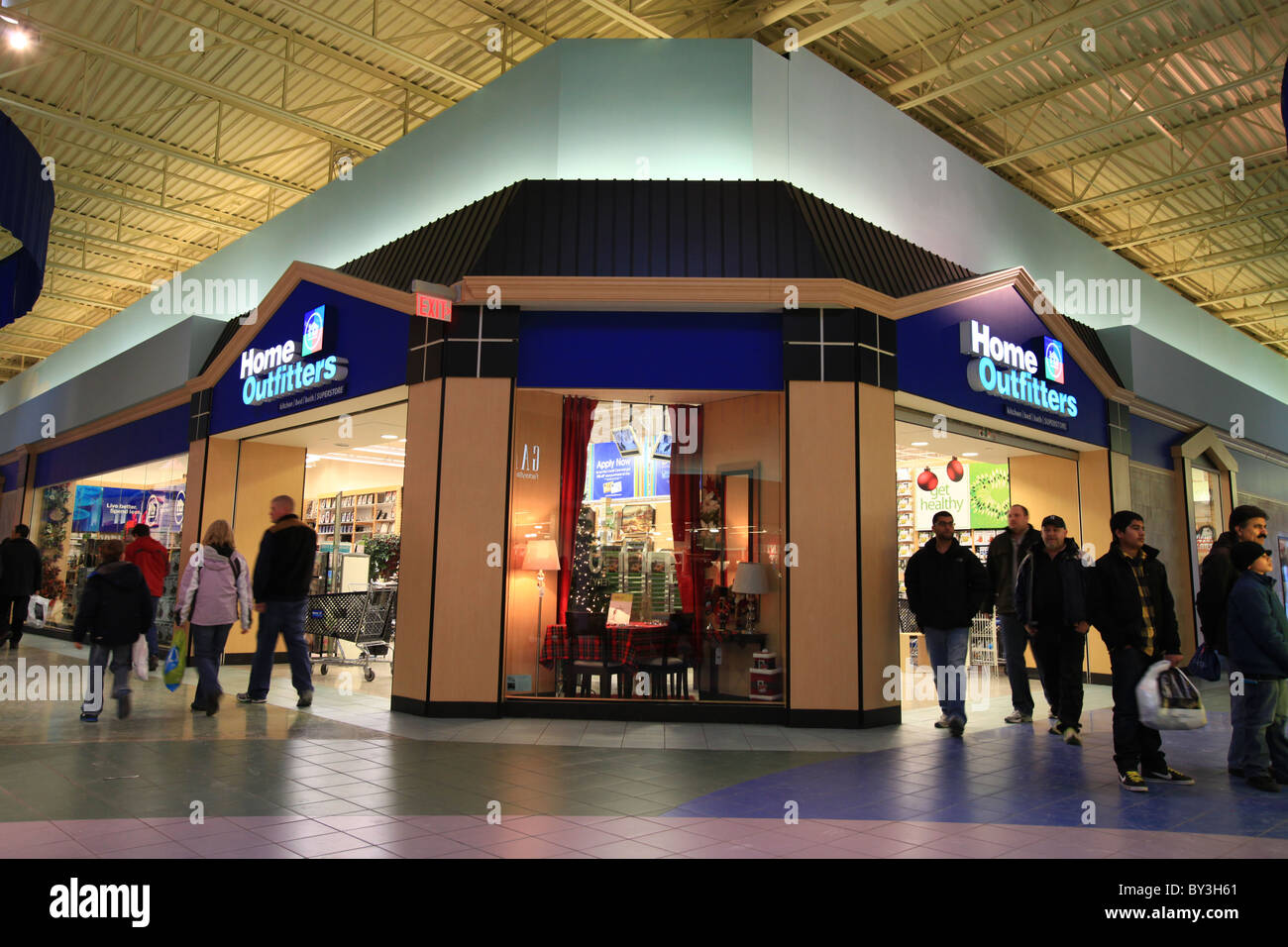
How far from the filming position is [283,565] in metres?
7.62

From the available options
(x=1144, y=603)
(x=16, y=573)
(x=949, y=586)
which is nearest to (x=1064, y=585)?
(x=949, y=586)

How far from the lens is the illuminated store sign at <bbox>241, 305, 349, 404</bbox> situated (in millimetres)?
8977

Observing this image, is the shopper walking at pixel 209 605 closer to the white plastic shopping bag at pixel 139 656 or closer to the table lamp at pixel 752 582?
the white plastic shopping bag at pixel 139 656

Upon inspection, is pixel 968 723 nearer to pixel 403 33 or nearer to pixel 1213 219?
pixel 403 33

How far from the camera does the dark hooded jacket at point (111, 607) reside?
6742 mm

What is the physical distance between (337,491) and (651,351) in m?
8.09

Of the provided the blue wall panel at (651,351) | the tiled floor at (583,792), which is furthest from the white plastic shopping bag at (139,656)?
the blue wall panel at (651,351)

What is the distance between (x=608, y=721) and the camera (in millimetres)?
7121

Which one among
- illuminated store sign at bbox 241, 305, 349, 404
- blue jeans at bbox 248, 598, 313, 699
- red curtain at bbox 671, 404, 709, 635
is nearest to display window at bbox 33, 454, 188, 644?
illuminated store sign at bbox 241, 305, 349, 404

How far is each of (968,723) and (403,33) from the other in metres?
11.0

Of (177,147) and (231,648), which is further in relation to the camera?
(177,147)

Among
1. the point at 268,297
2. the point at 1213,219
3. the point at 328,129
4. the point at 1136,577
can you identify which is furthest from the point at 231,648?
the point at 1213,219

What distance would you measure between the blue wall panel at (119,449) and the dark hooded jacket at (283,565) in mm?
4985

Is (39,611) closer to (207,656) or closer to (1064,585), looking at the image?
(207,656)
